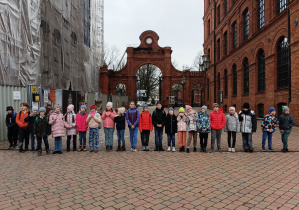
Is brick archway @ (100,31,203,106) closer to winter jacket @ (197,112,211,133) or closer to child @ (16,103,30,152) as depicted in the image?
child @ (16,103,30,152)

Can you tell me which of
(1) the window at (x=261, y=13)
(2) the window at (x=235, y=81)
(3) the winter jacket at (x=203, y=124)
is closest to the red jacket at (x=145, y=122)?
(3) the winter jacket at (x=203, y=124)

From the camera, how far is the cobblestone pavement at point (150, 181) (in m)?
3.68

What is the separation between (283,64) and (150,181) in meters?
13.8

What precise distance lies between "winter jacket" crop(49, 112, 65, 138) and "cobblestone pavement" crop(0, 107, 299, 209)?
2.30ft

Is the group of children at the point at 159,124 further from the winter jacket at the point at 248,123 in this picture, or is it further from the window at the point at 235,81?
the window at the point at 235,81

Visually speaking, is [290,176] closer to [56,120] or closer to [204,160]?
[204,160]

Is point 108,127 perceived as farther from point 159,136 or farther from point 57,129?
point 159,136

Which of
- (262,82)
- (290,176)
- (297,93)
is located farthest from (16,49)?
(262,82)

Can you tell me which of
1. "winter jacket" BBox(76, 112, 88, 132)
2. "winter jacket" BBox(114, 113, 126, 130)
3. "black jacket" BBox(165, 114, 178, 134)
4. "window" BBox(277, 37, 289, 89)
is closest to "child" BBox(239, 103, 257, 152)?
"black jacket" BBox(165, 114, 178, 134)

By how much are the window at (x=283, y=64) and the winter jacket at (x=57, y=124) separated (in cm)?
1326

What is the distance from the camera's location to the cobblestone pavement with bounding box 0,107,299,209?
145 inches

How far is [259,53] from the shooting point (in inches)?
697

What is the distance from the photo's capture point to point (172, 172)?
5.23m

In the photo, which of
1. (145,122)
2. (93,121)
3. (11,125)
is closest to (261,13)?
(145,122)
